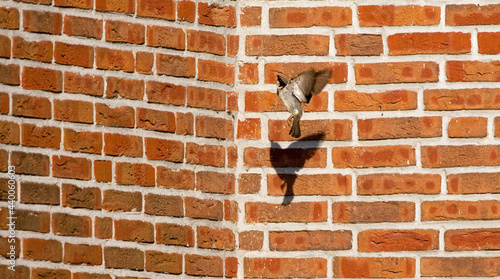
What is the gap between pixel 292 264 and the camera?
243cm

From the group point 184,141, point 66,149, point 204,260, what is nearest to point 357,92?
point 184,141

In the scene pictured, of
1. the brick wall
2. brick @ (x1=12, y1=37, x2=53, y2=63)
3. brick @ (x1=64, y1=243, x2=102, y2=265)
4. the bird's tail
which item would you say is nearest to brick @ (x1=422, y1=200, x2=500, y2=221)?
the brick wall

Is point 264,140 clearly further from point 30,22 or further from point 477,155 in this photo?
point 30,22

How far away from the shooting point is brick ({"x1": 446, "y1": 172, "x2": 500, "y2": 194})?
2.38 m

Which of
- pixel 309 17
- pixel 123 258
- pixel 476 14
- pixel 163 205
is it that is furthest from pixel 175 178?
pixel 476 14

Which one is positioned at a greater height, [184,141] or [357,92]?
[357,92]

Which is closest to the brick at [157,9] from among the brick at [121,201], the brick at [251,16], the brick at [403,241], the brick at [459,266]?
the brick at [251,16]

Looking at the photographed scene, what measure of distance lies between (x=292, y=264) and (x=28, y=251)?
0.90 m

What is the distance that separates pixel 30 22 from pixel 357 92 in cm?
113

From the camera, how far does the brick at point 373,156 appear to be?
7.90 ft

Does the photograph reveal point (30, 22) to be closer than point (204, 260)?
Yes

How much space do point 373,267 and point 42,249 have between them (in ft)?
3.67

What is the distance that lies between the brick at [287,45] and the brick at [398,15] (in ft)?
0.53

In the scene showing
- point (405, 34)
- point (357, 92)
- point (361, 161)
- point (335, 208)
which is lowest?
point (335, 208)
